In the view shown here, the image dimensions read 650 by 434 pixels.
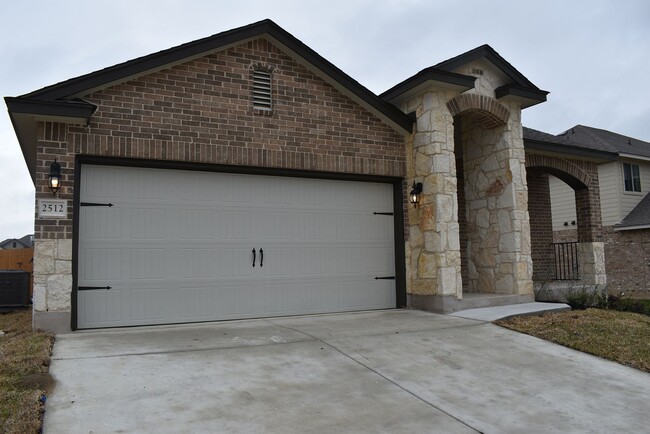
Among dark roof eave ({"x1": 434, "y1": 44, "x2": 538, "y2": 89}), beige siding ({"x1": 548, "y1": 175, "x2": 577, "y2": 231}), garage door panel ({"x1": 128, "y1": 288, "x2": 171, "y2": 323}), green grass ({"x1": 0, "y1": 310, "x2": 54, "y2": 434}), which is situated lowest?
green grass ({"x1": 0, "y1": 310, "x2": 54, "y2": 434})

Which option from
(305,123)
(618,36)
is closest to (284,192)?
(305,123)

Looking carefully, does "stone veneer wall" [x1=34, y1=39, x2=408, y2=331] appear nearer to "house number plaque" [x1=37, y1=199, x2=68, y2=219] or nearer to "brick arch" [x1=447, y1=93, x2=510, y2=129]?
"house number plaque" [x1=37, y1=199, x2=68, y2=219]

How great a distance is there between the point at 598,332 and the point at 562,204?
14.7 meters

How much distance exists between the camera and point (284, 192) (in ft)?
28.1

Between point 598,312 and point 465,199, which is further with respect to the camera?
point 465,199

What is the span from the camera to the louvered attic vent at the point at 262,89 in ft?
27.4

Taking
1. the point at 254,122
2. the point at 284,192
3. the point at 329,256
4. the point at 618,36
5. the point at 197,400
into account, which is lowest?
the point at 197,400

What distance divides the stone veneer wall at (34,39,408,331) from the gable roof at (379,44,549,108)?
31.8 inches

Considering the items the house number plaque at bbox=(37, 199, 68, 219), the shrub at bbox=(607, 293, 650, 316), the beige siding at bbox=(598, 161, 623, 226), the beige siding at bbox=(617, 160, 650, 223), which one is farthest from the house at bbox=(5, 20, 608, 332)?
the beige siding at bbox=(617, 160, 650, 223)

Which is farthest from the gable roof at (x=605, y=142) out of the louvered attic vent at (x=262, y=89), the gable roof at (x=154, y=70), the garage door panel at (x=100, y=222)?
the garage door panel at (x=100, y=222)

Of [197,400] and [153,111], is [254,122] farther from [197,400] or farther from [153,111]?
[197,400]

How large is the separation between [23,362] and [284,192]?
471cm

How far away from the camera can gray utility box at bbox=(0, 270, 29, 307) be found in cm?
1066

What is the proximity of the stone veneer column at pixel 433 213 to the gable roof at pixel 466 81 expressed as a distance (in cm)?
29
